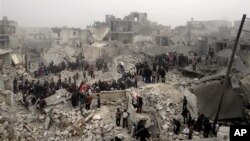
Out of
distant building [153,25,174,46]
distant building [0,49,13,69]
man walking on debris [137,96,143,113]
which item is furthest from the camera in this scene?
distant building [153,25,174,46]

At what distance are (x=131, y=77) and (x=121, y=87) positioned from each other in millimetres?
1980

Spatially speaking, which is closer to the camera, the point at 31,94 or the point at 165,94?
the point at 165,94

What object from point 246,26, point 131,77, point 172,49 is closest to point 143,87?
point 131,77

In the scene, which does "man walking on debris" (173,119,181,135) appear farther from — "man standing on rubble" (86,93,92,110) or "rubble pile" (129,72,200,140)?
"man standing on rubble" (86,93,92,110)

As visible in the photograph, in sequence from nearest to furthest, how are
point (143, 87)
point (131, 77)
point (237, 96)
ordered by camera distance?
point (237, 96)
point (143, 87)
point (131, 77)

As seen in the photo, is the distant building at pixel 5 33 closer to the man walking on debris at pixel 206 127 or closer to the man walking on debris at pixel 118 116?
the man walking on debris at pixel 118 116

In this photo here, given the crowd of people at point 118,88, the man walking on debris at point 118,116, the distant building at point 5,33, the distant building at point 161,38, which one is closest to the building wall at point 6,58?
the crowd of people at point 118,88

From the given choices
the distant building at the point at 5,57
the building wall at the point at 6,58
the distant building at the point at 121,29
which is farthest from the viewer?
the distant building at the point at 121,29

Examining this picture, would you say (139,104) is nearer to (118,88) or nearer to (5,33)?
(118,88)

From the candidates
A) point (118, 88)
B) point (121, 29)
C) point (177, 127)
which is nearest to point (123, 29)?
point (121, 29)

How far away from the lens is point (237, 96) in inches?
571

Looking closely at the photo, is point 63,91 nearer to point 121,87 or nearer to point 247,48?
point 121,87

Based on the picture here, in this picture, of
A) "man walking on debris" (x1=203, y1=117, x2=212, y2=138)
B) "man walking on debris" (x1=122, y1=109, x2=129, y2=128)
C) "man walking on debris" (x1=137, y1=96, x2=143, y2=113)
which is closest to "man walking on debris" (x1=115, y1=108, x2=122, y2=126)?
"man walking on debris" (x1=122, y1=109, x2=129, y2=128)

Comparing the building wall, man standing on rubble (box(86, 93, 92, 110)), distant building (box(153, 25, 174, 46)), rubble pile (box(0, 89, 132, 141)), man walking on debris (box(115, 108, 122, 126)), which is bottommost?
rubble pile (box(0, 89, 132, 141))
